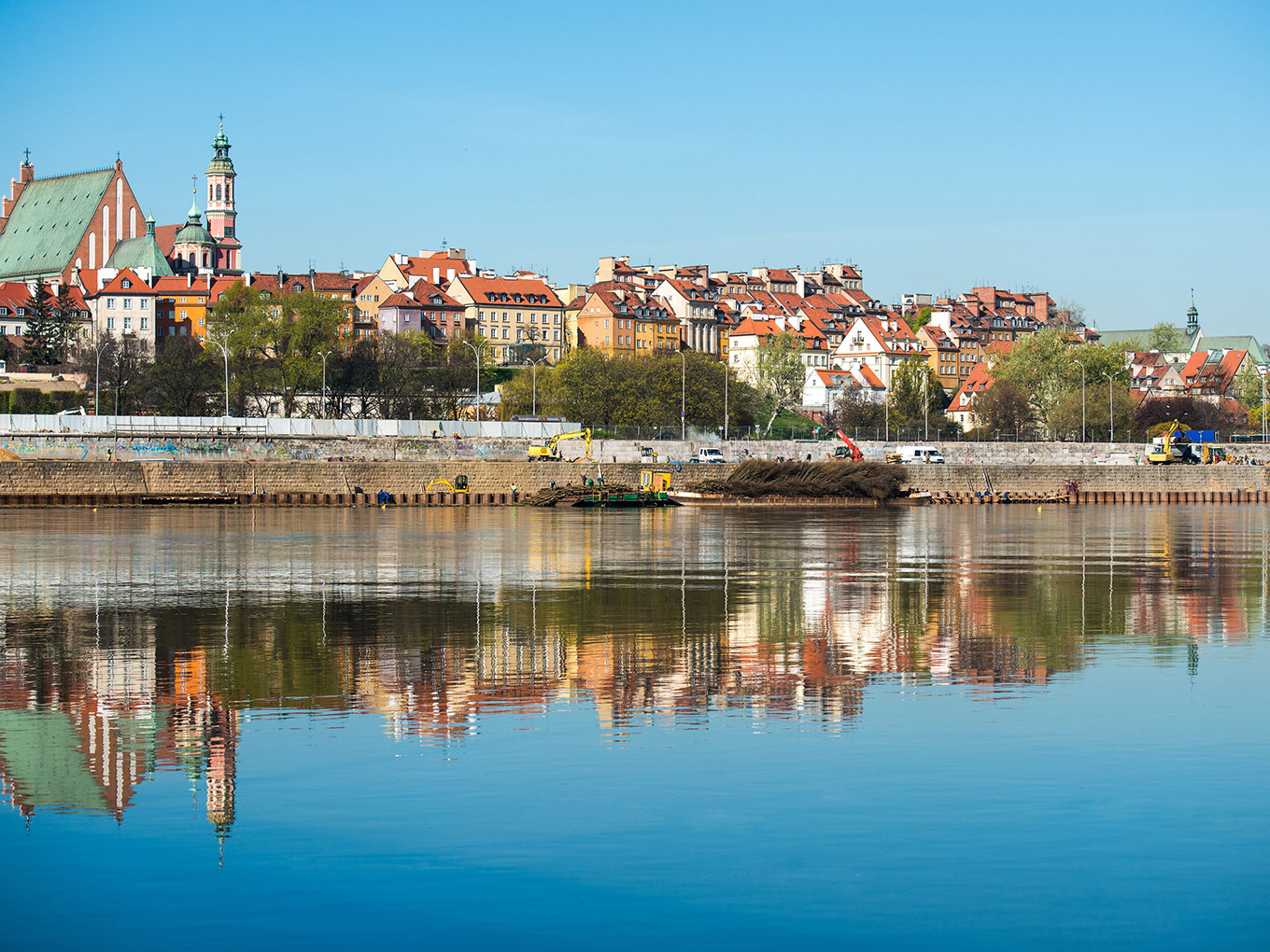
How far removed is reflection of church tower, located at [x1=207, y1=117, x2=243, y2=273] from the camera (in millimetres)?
194750

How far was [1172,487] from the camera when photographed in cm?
9588

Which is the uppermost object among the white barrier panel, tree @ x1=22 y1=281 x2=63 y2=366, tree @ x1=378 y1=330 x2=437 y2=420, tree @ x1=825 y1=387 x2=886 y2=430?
tree @ x1=22 y1=281 x2=63 y2=366

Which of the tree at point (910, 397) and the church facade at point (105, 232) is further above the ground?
the church facade at point (105, 232)

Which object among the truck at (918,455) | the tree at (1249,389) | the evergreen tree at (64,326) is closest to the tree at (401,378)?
the evergreen tree at (64,326)

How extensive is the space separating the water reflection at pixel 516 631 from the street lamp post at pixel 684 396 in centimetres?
6343

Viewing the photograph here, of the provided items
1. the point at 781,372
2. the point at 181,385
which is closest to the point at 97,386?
the point at 181,385

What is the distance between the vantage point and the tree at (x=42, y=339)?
126750 millimetres

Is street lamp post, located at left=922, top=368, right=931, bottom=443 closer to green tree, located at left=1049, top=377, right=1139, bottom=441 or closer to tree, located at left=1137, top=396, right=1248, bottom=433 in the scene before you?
green tree, located at left=1049, top=377, right=1139, bottom=441

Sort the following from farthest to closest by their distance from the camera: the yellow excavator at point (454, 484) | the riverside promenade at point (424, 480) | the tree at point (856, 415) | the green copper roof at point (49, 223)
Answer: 1. the green copper roof at point (49, 223)
2. the tree at point (856, 415)
3. the yellow excavator at point (454, 484)
4. the riverside promenade at point (424, 480)

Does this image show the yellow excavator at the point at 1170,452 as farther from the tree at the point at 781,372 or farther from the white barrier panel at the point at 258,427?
the tree at the point at 781,372

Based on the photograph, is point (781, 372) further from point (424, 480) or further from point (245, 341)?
point (424, 480)

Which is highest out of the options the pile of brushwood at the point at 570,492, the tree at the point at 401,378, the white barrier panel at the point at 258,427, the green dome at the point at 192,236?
the green dome at the point at 192,236

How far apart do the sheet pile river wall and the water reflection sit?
30.5 m

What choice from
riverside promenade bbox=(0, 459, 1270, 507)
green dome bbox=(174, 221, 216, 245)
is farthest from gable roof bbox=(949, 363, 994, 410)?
green dome bbox=(174, 221, 216, 245)
